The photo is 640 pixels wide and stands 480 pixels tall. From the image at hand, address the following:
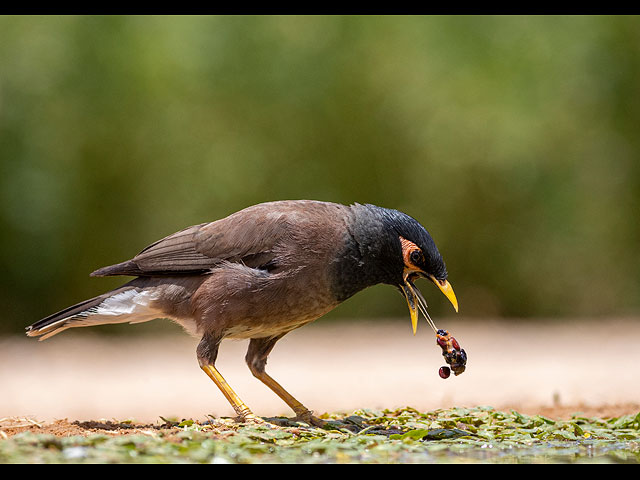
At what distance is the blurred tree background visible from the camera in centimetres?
1250

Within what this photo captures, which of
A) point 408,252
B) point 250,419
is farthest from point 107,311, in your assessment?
point 408,252

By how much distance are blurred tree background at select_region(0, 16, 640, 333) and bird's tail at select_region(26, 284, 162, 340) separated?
607 centimetres

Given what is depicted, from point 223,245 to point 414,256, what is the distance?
1286mm

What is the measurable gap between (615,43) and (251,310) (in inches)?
386

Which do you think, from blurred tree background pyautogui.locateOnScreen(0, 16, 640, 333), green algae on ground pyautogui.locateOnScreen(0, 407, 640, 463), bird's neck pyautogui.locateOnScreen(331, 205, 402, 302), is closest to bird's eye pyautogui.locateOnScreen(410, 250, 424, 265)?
bird's neck pyautogui.locateOnScreen(331, 205, 402, 302)

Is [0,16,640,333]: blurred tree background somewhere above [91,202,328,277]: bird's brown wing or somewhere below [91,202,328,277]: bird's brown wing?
above

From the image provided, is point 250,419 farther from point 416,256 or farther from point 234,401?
point 416,256

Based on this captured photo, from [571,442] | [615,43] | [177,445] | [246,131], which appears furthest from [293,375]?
[615,43]

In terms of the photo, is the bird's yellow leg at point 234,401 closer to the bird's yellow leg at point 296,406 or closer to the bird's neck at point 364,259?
the bird's yellow leg at point 296,406

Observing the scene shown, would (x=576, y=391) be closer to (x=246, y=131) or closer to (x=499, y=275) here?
(x=499, y=275)

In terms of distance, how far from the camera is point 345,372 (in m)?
10.4

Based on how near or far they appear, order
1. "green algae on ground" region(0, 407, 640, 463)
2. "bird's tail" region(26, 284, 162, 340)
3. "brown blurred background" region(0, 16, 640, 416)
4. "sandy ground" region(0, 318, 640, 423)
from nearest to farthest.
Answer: "green algae on ground" region(0, 407, 640, 463) → "bird's tail" region(26, 284, 162, 340) → "sandy ground" region(0, 318, 640, 423) → "brown blurred background" region(0, 16, 640, 416)

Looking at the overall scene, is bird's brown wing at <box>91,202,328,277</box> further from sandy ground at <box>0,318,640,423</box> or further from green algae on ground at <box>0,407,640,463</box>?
sandy ground at <box>0,318,640,423</box>

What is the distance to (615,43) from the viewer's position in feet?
44.8
